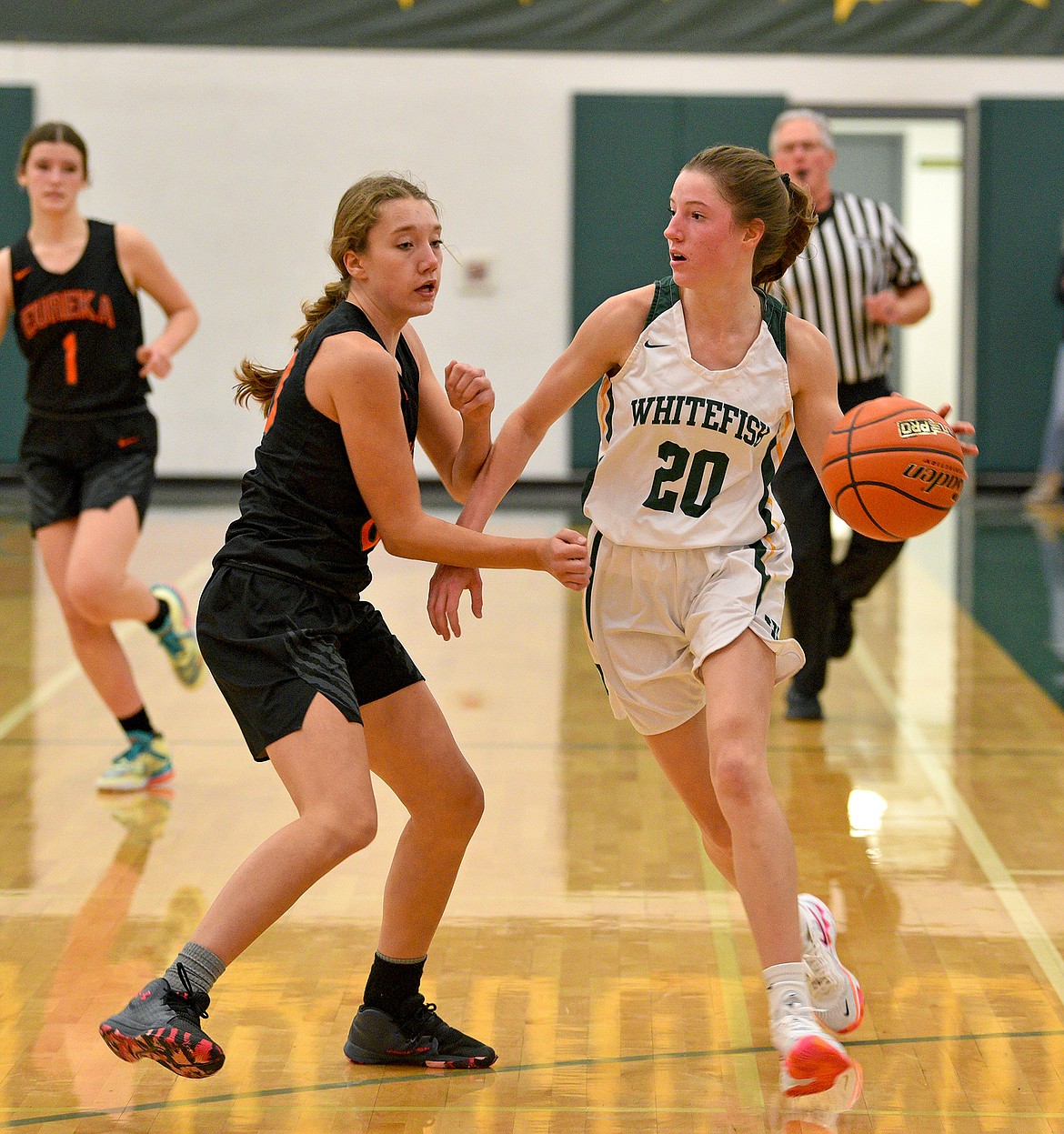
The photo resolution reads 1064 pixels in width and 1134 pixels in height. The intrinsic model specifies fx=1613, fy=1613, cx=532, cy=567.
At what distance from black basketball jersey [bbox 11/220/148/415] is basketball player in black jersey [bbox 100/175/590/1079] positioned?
196 centimetres

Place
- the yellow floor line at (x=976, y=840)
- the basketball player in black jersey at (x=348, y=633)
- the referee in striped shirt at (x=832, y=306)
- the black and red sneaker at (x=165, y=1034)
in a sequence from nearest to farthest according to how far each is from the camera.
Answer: the black and red sneaker at (x=165, y=1034), the basketball player in black jersey at (x=348, y=633), the yellow floor line at (x=976, y=840), the referee in striped shirt at (x=832, y=306)

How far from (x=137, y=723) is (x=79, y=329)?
1223mm

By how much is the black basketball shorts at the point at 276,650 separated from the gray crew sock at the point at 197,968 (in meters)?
0.35

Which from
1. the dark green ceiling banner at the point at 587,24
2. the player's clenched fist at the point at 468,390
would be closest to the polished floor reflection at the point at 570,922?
the player's clenched fist at the point at 468,390

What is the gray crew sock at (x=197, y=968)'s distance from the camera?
268 centimetres

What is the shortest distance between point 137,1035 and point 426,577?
231 inches

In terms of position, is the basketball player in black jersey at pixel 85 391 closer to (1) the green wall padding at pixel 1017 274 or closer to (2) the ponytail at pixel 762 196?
(2) the ponytail at pixel 762 196

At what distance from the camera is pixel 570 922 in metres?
3.86

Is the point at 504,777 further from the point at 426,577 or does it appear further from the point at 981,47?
the point at 981,47

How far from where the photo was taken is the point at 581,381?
10.2 feet

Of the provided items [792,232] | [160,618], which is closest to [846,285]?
[792,232]

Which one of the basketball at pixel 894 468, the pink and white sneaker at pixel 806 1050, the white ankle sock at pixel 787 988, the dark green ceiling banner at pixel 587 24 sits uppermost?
the dark green ceiling banner at pixel 587 24

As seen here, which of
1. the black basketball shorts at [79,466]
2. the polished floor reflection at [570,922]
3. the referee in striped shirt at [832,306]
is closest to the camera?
the polished floor reflection at [570,922]

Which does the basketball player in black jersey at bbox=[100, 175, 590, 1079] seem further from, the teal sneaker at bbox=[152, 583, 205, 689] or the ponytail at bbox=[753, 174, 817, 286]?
the teal sneaker at bbox=[152, 583, 205, 689]
